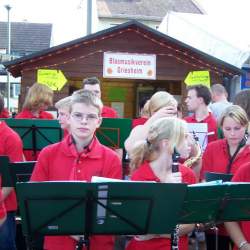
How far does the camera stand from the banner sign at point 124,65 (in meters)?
9.77

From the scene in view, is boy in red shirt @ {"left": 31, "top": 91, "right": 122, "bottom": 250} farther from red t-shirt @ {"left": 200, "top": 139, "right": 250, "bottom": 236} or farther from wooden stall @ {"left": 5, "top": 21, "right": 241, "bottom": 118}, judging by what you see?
wooden stall @ {"left": 5, "top": 21, "right": 241, "bottom": 118}

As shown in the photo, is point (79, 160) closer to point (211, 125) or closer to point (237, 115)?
point (237, 115)

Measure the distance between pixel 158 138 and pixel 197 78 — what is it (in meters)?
6.74

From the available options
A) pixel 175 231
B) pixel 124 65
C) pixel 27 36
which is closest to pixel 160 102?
pixel 175 231

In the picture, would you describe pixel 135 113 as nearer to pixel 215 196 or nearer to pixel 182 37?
pixel 182 37

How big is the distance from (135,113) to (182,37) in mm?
4197

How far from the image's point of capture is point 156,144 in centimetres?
334

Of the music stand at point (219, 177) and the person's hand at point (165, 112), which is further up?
the person's hand at point (165, 112)

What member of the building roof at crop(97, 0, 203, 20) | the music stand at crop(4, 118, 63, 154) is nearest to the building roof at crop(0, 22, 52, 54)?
the building roof at crop(97, 0, 203, 20)

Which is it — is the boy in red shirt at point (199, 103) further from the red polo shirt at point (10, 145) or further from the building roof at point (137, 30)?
the building roof at point (137, 30)

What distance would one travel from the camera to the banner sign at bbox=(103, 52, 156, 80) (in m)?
9.77

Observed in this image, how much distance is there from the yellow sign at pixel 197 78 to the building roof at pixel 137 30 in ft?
0.95

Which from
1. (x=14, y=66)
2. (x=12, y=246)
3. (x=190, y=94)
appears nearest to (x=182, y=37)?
(x=14, y=66)

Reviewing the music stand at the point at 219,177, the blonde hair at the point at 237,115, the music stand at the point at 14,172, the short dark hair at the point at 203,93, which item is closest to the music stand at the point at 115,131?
the short dark hair at the point at 203,93
